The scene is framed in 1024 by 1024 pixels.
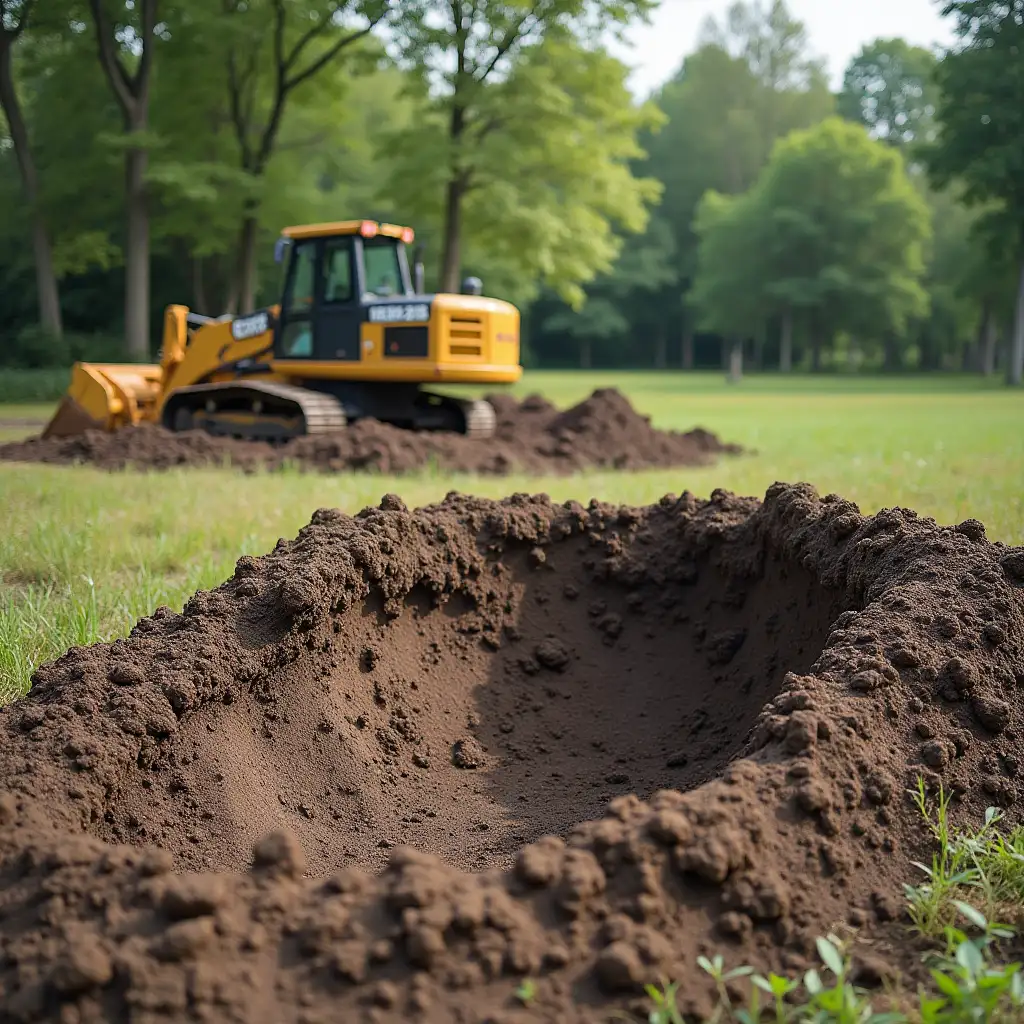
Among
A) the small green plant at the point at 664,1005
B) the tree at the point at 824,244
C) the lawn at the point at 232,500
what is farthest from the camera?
the tree at the point at 824,244

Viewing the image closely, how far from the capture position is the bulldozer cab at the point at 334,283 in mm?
12320

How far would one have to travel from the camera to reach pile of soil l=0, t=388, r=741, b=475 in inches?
418

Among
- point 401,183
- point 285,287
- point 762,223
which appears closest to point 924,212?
point 762,223

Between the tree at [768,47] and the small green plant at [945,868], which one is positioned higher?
the tree at [768,47]

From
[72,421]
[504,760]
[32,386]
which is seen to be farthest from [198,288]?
[504,760]

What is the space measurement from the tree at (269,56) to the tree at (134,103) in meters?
1.79

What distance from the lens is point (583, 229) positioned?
24.3 m

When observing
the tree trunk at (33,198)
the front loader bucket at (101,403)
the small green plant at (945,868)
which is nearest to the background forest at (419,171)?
the tree trunk at (33,198)

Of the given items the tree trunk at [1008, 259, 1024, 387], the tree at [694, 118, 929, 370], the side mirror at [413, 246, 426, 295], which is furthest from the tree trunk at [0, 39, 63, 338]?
the tree at [694, 118, 929, 370]

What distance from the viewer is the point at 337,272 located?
1248 centimetres

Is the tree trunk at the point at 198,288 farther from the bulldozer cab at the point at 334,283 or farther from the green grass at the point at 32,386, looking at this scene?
the bulldozer cab at the point at 334,283

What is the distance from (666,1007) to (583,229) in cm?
2364

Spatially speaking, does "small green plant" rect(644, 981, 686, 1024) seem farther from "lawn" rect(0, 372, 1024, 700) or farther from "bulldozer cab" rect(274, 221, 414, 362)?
"bulldozer cab" rect(274, 221, 414, 362)

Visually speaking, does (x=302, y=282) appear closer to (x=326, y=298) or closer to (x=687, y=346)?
(x=326, y=298)
